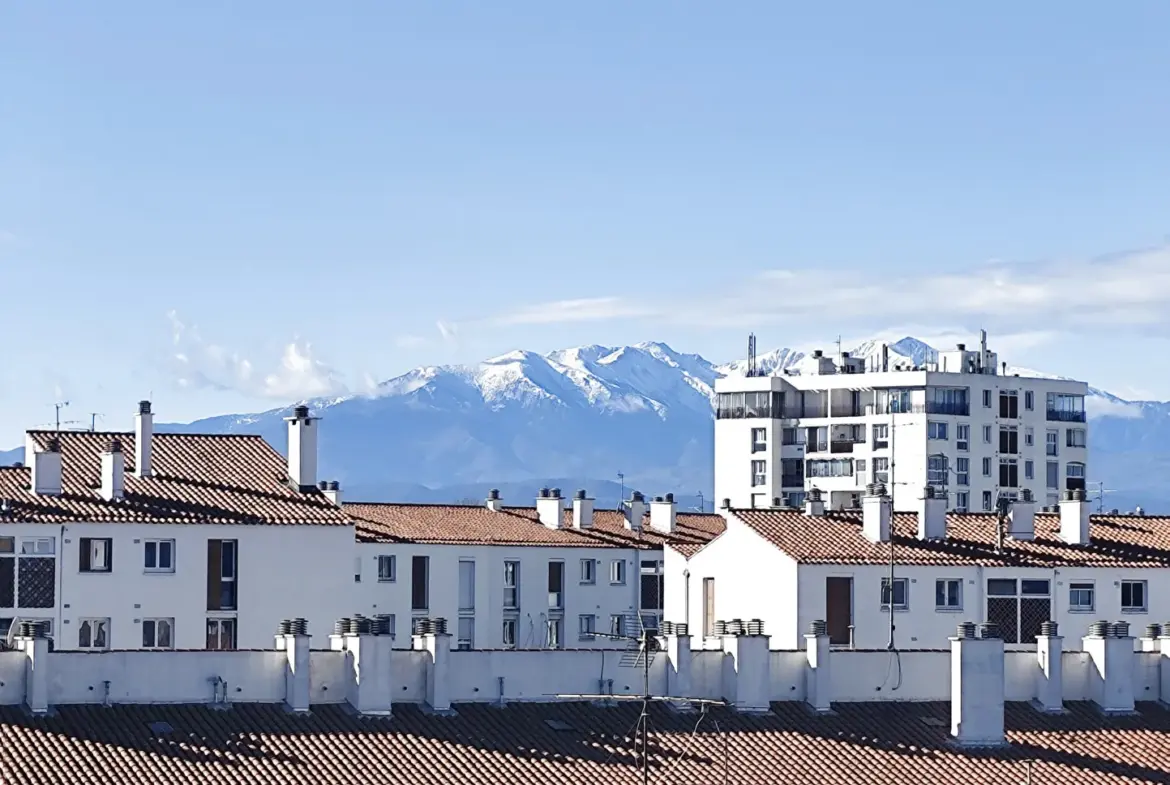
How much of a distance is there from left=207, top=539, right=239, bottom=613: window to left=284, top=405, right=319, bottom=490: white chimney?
453 cm

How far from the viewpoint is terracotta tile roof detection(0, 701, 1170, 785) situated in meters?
59.6

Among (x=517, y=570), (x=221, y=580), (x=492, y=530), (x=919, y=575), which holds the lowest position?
(x=221, y=580)

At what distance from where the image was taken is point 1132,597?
9494cm

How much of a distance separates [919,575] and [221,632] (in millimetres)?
23348

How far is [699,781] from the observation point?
62.5 m

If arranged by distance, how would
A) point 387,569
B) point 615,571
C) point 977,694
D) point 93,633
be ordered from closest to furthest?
point 977,694 → point 93,633 → point 387,569 → point 615,571

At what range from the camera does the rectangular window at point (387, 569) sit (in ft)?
393

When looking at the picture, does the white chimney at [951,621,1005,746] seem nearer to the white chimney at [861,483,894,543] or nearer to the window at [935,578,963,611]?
the window at [935,578,963,611]

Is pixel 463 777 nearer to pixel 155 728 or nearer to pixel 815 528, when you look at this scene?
pixel 155 728

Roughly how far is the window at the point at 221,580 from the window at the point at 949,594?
2349cm

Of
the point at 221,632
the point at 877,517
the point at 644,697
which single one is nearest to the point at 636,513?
the point at 877,517

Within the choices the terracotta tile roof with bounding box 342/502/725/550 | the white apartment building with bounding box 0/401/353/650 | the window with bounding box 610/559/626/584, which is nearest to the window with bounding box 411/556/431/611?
the terracotta tile roof with bounding box 342/502/725/550

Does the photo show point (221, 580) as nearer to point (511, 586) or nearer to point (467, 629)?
point (467, 629)

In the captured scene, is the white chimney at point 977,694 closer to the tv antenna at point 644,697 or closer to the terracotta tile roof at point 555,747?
the terracotta tile roof at point 555,747
